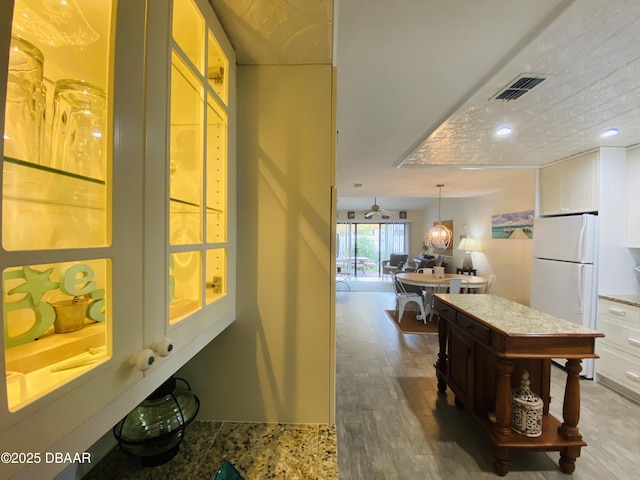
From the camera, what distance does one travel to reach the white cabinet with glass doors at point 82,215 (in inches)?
14.3

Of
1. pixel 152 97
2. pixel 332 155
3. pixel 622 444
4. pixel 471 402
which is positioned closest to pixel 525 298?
pixel 622 444

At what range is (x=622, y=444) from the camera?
6.26 ft

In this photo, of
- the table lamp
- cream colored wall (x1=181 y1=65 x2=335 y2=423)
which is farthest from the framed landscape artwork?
cream colored wall (x1=181 y1=65 x2=335 y2=423)

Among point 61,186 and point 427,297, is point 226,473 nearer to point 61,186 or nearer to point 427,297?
point 61,186

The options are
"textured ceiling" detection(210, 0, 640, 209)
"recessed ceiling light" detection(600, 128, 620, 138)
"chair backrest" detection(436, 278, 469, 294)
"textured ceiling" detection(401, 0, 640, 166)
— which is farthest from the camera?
"chair backrest" detection(436, 278, 469, 294)

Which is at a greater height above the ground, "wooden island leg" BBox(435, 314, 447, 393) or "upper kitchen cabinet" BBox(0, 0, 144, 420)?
"upper kitchen cabinet" BBox(0, 0, 144, 420)

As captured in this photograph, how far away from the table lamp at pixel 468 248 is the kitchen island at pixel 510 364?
167 inches

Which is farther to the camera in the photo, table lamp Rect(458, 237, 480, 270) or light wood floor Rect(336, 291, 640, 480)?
table lamp Rect(458, 237, 480, 270)

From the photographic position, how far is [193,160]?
0.79m

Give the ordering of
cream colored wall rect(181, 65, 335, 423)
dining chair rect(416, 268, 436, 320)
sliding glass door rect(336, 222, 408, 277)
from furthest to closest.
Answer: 1. sliding glass door rect(336, 222, 408, 277)
2. dining chair rect(416, 268, 436, 320)
3. cream colored wall rect(181, 65, 335, 423)

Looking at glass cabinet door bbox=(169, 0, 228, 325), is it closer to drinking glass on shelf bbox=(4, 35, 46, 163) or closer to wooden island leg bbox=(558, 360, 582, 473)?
drinking glass on shelf bbox=(4, 35, 46, 163)

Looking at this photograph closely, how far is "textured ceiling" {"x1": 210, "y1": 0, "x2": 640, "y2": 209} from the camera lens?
0.93 m

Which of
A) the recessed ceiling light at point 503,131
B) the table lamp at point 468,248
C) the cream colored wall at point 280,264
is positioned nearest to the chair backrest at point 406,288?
the table lamp at point 468,248

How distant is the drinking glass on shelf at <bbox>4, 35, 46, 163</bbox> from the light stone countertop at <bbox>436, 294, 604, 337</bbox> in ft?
6.60
